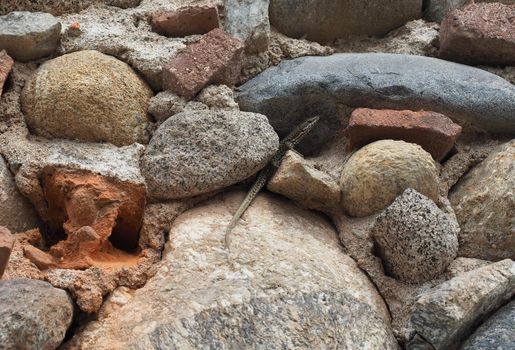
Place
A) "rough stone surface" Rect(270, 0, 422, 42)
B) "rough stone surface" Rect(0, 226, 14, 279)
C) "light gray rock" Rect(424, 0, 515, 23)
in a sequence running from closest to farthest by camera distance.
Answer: "rough stone surface" Rect(0, 226, 14, 279) < "rough stone surface" Rect(270, 0, 422, 42) < "light gray rock" Rect(424, 0, 515, 23)

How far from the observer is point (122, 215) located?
5.50ft

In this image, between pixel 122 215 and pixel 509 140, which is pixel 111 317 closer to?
pixel 122 215

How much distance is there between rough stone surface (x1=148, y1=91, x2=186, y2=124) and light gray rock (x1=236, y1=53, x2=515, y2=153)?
179 mm

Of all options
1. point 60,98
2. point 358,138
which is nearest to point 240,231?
point 358,138

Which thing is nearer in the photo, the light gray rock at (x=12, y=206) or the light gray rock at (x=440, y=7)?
the light gray rock at (x=12, y=206)

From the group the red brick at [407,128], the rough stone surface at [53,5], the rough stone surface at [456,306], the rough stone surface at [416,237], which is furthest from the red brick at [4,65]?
the rough stone surface at [456,306]

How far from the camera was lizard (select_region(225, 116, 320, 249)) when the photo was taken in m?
1.67

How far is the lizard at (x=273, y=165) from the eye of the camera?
1.67 m

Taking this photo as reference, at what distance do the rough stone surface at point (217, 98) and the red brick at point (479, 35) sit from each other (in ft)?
2.20

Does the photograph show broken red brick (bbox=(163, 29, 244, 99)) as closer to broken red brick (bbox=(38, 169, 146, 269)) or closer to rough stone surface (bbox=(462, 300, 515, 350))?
broken red brick (bbox=(38, 169, 146, 269))

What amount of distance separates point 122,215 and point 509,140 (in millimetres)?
1036

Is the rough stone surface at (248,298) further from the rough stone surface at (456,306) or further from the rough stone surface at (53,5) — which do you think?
the rough stone surface at (53,5)

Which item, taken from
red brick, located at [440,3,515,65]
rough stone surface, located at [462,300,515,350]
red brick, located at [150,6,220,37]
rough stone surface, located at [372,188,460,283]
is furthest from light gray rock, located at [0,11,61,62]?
rough stone surface, located at [462,300,515,350]

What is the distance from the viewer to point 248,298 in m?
1.44
